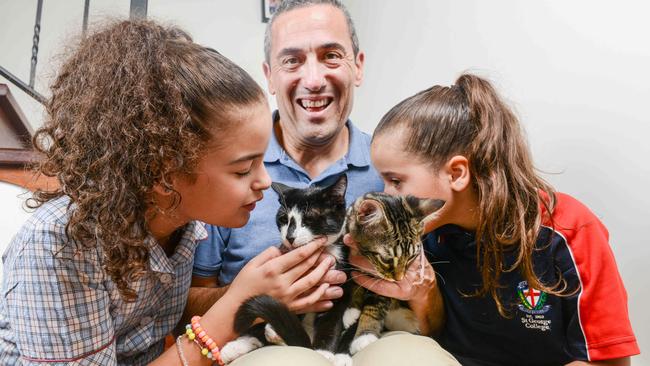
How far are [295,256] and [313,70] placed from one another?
552 millimetres

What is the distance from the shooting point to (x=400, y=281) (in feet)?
3.29

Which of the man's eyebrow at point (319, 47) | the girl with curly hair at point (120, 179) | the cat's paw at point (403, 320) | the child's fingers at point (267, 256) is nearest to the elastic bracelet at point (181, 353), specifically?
the girl with curly hair at point (120, 179)

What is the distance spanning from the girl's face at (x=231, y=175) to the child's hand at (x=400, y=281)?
260mm

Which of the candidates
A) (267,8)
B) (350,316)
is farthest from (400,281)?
(267,8)

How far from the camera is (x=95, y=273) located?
0.88 meters

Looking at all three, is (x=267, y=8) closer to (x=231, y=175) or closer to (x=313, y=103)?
(x=313, y=103)

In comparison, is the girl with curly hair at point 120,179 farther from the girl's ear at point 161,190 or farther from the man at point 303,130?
A: the man at point 303,130

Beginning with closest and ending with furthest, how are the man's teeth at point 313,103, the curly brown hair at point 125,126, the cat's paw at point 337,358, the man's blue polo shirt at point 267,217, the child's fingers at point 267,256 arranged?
the curly brown hair at point 125,126, the cat's paw at point 337,358, the child's fingers at point 267,256, the man's blue polo shirt at point 267,217, the man's teeth at point 313,103

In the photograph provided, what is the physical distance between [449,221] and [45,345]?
864 mm

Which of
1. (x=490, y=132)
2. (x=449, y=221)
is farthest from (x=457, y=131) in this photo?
(x=449, y=221)

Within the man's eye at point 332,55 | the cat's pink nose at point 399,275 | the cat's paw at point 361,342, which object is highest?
the man's eye at point 332,55

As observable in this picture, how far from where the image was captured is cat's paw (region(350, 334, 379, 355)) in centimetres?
97

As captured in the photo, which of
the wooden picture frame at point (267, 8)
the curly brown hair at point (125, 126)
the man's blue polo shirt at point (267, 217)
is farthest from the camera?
the wooden picture frame at point (267, 8)

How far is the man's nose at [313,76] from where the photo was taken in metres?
1.28
